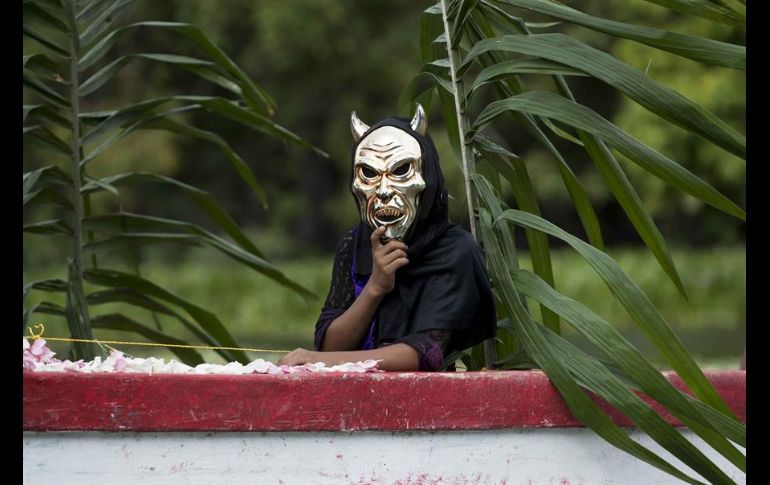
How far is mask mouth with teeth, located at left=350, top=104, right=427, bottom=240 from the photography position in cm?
265

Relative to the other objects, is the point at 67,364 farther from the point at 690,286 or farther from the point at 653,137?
the point at 653,137

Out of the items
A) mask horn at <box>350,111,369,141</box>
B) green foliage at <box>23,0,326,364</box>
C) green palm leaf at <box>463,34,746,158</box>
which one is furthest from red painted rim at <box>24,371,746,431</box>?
green foliage at <box>23,0,326,364</box>

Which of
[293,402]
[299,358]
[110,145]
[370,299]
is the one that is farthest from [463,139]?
[110,145]

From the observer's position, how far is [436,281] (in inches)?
104

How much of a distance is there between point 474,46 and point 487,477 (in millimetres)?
1016

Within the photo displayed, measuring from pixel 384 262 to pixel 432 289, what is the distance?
125 millimetres

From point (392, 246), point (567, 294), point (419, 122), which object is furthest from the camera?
point (567, 294)

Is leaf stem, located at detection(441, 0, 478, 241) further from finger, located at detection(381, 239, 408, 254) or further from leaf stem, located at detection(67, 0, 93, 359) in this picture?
leaf stem, located at detection(67, 0, 93, 359)

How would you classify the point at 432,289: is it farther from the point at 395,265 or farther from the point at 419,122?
the point at 419,122

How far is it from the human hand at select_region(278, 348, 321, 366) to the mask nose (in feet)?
1.22

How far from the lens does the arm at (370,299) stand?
262cm

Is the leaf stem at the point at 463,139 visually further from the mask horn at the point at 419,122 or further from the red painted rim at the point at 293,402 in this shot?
the red painted rim at the point at 293,402
